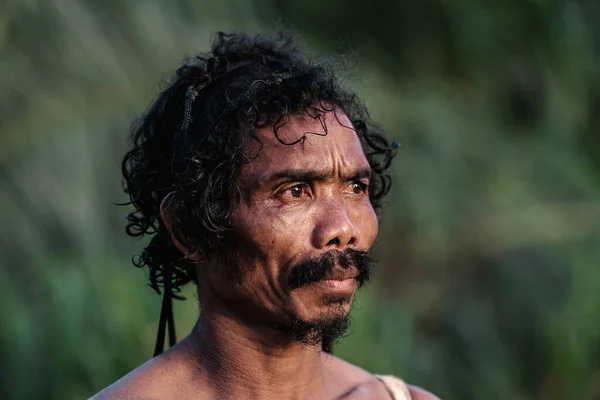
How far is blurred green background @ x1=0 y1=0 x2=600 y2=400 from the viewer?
5406mm

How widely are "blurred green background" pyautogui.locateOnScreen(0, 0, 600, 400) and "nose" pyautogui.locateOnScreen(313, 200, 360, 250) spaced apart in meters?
2.41

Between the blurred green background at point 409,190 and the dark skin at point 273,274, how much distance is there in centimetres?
212

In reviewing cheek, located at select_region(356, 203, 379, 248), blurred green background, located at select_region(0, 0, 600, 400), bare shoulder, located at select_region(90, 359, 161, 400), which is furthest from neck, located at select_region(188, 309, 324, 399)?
blurred green background, located at select_region(0, 0, 600, 400)

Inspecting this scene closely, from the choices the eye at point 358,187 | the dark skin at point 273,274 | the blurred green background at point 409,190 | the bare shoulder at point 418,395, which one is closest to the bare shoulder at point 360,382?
the bare shoulder at point 418,395

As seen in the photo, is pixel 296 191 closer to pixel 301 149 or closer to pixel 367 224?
pixel 301 149

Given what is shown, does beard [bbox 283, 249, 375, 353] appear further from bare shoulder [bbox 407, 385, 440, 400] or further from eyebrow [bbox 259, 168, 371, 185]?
bare shoulder [bbox 407, 385, 440, 400]

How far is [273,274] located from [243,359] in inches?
11.7

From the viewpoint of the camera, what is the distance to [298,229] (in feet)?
9.41

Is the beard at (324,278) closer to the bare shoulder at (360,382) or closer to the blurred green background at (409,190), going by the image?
the bare shoulder at (360,382)

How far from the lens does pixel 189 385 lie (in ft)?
9.81

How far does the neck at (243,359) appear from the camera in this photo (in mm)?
3010

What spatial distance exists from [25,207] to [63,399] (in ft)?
4.15

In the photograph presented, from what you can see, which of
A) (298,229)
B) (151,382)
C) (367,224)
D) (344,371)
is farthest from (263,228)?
(344,371)

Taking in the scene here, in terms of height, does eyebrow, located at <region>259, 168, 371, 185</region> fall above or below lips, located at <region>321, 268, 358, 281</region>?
above
